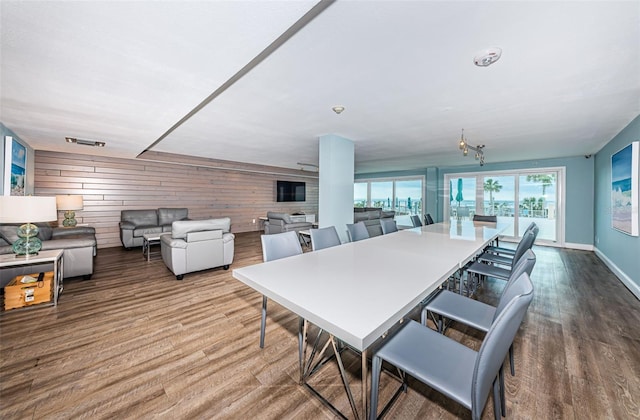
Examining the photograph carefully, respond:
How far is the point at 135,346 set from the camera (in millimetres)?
1973

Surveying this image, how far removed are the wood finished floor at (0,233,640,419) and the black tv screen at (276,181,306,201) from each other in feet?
20.6

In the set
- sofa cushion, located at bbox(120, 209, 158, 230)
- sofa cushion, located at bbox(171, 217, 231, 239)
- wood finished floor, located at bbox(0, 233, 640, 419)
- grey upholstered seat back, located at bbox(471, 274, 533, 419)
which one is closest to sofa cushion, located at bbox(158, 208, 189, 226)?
sofa cushion, located at bbox(120, 209, 158, 230)

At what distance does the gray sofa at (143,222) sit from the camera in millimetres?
5488

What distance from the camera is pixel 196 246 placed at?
3670 mm

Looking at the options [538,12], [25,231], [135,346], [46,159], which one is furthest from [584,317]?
[46,159]

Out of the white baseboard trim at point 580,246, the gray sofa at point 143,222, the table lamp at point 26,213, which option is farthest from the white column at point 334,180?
the white baseboard trim at point 580,246

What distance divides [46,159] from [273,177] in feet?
18.6

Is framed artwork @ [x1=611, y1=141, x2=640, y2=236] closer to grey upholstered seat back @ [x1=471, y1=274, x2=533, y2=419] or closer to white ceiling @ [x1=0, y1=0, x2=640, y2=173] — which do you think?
white ceiling @ [x1=0, y1=0, x2=640, y2=173]

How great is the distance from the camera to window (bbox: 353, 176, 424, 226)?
888 centimetres

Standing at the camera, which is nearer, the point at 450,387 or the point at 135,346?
the point at 450,387

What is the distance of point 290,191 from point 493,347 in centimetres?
882

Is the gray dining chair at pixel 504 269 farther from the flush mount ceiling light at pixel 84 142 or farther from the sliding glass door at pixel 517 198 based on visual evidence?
the flush mount ceiling light at pixel 84 142

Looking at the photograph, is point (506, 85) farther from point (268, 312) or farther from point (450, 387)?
A: point (268, 312)

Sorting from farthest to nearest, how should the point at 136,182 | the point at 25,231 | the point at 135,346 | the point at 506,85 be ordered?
the point at 136,182
the point at 25,231
the point at 506,85
the point at 135,346
